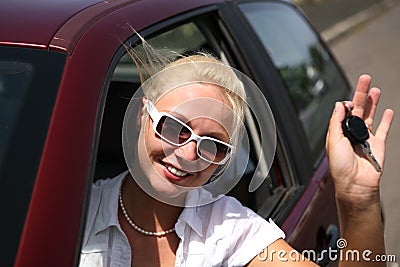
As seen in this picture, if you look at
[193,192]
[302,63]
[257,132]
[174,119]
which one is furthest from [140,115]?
[302,63]

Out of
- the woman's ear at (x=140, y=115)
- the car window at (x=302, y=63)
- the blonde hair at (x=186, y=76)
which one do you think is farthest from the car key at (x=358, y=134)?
the car window at (x=302, y=63)

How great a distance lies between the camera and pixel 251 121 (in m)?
2.78

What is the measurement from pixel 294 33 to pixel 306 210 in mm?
1317

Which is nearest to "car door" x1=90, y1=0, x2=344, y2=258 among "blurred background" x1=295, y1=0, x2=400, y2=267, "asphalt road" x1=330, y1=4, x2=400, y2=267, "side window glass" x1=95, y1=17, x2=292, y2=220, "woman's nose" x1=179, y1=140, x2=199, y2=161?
"side window glass" x1=95, y1=17, x2=292, y2=220

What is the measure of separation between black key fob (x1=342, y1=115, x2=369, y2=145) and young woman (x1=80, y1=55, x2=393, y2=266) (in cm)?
2

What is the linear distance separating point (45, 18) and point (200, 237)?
695 millimetres

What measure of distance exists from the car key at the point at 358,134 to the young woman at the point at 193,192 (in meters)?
0.02

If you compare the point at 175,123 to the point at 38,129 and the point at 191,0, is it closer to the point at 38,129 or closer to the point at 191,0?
the point at 38,129

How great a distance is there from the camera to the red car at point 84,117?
1.45 meters

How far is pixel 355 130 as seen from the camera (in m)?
1.93

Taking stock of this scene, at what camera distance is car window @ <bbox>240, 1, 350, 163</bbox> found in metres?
3.15

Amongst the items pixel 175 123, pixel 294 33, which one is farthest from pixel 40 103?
pixel 294 33

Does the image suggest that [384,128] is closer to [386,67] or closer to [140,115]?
[140,115]

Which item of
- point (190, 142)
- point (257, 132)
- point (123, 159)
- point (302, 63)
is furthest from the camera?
point (302, 63)
